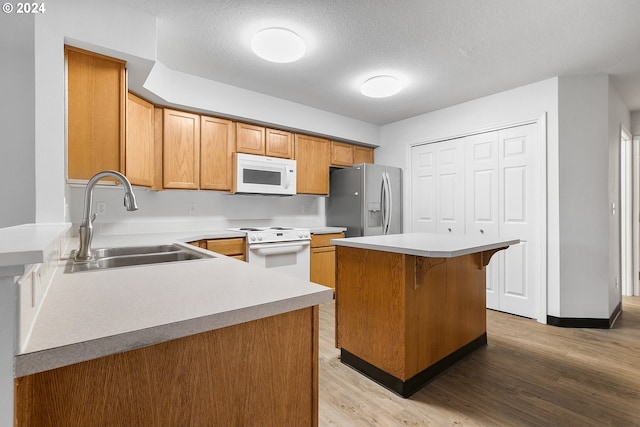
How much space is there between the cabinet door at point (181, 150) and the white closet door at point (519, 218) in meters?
3.31

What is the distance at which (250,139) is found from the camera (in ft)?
11.4

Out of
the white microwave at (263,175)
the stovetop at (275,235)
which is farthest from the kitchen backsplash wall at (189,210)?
the stovetop at (275,235)

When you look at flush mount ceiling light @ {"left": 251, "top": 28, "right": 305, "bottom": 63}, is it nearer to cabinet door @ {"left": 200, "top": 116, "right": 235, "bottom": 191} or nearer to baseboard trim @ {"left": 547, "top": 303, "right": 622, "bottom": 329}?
cabinet door @ {"left": 200, "top": 116, "right": 235, "bottom": 191}

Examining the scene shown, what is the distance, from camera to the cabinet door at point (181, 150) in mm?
2935

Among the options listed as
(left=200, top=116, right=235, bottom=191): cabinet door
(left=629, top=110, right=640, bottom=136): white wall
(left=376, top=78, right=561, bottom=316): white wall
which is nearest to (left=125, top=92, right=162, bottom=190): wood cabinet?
(left=200, top=116, right=235, bottom=191): cabinet door

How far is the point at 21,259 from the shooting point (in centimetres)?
50

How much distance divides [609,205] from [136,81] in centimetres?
437

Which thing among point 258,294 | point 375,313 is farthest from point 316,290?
point 375,313

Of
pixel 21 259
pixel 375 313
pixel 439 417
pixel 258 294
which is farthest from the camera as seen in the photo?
pixel 375 313

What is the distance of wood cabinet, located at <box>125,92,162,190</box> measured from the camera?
2508 mm

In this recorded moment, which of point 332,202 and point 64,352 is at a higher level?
point 332,202

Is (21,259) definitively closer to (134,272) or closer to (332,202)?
(134,272)

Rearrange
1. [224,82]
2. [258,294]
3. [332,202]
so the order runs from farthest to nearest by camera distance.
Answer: [332,202] < [224,82] < [258,294]

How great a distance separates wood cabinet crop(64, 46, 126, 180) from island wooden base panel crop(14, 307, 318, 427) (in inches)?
71.3
